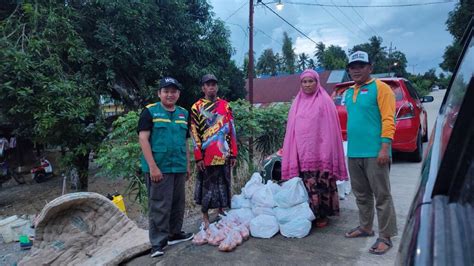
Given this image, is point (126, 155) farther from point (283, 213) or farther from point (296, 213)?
point (296, 213)

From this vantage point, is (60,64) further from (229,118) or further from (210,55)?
(229,118)

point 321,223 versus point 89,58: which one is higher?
point 89,58

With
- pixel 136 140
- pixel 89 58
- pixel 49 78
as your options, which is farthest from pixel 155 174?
pixel 89 58

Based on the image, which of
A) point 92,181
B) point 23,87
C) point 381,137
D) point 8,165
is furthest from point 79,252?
point 8,165

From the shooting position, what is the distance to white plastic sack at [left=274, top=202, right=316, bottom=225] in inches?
139

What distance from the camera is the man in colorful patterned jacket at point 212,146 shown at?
386cm

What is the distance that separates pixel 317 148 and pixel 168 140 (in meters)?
1.52

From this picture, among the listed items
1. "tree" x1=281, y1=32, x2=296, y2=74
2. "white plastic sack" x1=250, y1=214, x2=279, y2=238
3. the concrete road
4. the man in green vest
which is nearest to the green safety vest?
the man in green vest

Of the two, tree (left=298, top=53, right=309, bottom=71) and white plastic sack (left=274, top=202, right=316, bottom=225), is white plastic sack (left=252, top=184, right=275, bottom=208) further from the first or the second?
tree (left=298, top=53, right=309, bottom=71)

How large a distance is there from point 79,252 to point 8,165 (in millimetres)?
14068

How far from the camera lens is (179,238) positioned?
366 centimetres

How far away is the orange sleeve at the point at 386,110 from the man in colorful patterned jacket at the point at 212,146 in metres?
1.69

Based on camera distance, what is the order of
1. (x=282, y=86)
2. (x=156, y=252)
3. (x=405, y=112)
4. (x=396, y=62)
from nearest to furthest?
(x=156, y=252)
(x=405, y=112)
(x=282, y=86)
(x=396, y=62)

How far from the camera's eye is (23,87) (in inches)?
273
